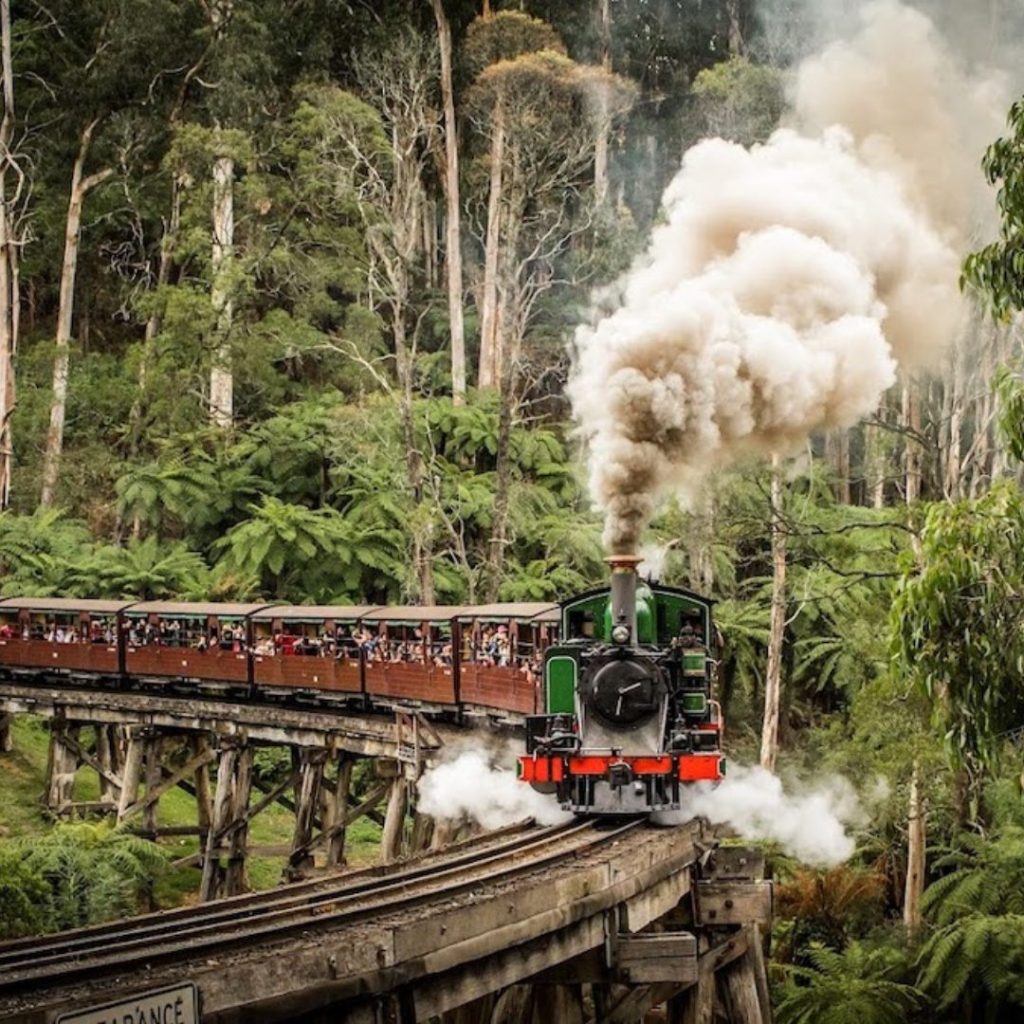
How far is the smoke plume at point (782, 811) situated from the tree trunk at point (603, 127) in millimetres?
22080

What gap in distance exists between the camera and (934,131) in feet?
60.5

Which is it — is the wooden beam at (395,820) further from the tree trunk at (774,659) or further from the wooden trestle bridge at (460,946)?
the tree trunk at (774,659)

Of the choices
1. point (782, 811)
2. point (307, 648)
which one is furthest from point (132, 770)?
point (782, 811)

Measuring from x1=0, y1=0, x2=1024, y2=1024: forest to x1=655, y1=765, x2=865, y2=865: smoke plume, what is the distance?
0.44 metres

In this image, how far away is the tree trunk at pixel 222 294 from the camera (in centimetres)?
3969

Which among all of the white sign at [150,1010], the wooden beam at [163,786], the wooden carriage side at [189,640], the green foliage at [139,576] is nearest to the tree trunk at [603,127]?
the green foliage at [139,576]

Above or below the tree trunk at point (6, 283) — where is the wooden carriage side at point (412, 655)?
below

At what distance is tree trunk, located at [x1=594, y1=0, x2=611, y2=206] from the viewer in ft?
142

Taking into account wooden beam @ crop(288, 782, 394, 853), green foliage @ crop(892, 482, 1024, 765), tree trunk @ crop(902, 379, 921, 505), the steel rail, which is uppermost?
tree trunk @ crop(902, 379, 921, 505)

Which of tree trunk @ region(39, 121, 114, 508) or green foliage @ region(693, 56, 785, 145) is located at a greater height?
green foliage @ region(693, 56, 785, 145)

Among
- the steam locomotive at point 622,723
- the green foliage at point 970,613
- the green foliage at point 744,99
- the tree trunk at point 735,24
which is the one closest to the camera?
the green foliage at point 970,613

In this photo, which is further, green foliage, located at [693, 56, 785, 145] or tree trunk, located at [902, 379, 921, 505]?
green foliage, located at [693, 56, 785, 145]

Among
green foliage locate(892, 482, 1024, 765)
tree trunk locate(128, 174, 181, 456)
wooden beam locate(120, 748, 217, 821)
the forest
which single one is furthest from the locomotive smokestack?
tree trunk locate(128, 174, 181, 456)

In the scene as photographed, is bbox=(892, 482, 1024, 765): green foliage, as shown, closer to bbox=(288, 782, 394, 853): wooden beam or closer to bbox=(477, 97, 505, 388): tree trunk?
bbox=(288, 782, 394, 853): wooden beam
